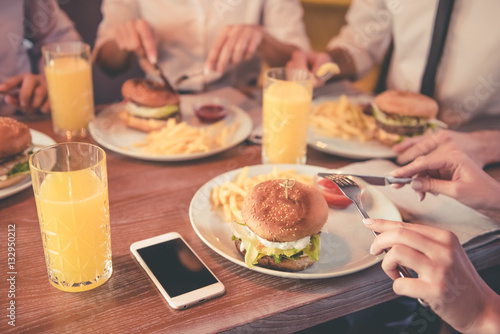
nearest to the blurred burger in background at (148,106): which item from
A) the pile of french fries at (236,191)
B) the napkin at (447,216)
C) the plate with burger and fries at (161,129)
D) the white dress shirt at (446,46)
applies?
the plate with burger and fries at (161,129)

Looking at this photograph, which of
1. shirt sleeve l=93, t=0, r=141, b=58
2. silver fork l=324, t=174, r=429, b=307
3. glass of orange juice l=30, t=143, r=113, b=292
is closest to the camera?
glass of orange juice l=30, t=143, r=113, b=292

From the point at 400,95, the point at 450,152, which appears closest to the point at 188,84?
the point at 400,95

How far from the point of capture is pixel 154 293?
1.06 metres

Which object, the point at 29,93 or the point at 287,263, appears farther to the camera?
the point at 29,93

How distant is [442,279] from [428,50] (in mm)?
1780

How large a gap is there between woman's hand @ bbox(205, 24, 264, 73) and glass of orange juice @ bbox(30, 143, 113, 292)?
1.22m

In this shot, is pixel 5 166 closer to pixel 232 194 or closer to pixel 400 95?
pixel 232 194

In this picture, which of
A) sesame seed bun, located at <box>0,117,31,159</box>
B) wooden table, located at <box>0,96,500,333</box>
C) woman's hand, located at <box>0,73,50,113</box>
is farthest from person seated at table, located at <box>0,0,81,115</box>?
wooden table, located at <box>0,96,500,333</box>

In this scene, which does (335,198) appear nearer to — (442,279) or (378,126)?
(442,279)

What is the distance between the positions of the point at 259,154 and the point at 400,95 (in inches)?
28.5

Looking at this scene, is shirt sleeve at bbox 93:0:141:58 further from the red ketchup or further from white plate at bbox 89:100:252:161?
the red ketchup

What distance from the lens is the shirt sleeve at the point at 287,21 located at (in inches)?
118

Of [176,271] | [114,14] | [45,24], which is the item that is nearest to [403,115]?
[176,271]

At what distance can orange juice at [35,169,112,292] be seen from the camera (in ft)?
3.29
